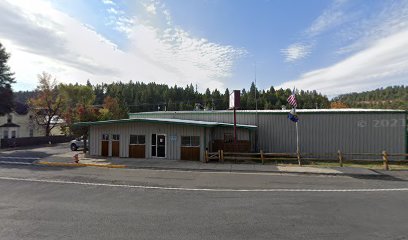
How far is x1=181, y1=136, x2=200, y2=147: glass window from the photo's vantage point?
81.2ft

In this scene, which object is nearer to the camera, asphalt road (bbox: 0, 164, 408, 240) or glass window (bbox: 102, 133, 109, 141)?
asphalt road (bbox: 0, 164, 408, 240)

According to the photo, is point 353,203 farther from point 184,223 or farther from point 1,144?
point 1,144

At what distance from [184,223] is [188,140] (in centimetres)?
1632

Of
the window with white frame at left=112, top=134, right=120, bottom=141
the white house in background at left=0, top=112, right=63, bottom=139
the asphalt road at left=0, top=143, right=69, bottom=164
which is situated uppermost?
the white house in background at left=0, top=112, right=63, bottom=139

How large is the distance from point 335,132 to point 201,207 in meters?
20.2

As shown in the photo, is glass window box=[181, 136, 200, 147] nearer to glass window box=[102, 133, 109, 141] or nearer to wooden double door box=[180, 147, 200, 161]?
wooden double door box=[180, 147, 200, 161]

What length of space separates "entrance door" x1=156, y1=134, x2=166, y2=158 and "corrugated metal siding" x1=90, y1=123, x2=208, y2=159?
11.1 inches

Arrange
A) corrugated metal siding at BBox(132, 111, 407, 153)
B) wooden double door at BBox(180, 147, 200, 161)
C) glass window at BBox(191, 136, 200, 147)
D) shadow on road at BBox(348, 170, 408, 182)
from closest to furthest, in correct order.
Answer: shadow on road at BBox(348, 170, 408, 182)
wooden double door at BBox(180, 147, 200, 161)
glass window at BBox(191, 136, 200, 147)
corrugated metal siding at BBox(132, 111, 407, 153)

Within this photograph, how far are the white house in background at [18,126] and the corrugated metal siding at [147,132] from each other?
100.0 ft

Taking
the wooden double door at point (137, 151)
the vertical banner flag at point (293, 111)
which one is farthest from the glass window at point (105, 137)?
the vertical banner flag at point (293, 111)

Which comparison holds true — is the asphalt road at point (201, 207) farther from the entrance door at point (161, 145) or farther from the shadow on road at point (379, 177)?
the entrance door at point (161, 145)

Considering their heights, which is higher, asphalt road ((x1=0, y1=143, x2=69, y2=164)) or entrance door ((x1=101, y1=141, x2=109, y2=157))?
entrance door ((x1=101, y1=141, x2=109, y2=157))

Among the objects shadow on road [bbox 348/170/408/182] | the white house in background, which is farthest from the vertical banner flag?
the white house in background

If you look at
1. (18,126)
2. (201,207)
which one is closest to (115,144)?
(201,207)
